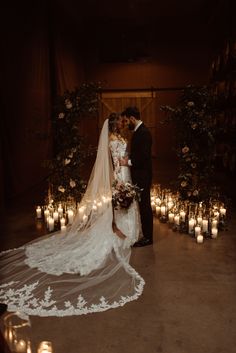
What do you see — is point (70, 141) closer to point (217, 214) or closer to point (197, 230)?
point (197, 230)

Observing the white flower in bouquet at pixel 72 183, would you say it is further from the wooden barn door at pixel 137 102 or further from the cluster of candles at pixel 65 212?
the wooden barn door at pixel 137 102

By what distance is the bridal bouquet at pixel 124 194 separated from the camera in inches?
179

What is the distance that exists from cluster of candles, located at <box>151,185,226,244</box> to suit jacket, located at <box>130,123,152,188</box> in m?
1.11

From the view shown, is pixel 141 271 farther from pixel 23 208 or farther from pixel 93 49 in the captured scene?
pixel 93 49

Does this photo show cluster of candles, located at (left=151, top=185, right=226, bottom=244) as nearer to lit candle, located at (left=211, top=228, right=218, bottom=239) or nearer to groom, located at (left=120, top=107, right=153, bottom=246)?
lit candle, located at (left=211, top=228, right=218, bottom=239)

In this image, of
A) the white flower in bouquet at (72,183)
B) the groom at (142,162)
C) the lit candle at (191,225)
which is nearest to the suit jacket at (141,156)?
the groom at (142,162)

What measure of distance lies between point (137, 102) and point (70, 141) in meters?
8.03

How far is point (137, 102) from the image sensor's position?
1333cm

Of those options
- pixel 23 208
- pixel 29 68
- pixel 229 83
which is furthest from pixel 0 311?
pixel 229 83

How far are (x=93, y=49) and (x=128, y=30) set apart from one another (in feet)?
4.65

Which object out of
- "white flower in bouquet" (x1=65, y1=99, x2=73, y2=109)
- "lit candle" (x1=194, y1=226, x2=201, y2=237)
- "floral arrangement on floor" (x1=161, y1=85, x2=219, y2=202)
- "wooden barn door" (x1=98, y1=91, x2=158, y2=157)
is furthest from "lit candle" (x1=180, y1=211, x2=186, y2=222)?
"wooden barn door" (x1=98, y1=91, x2=158, y2=157)

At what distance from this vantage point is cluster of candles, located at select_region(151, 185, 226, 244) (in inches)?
205

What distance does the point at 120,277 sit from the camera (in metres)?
3.79

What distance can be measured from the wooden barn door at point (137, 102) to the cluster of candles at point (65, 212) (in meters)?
7.96
